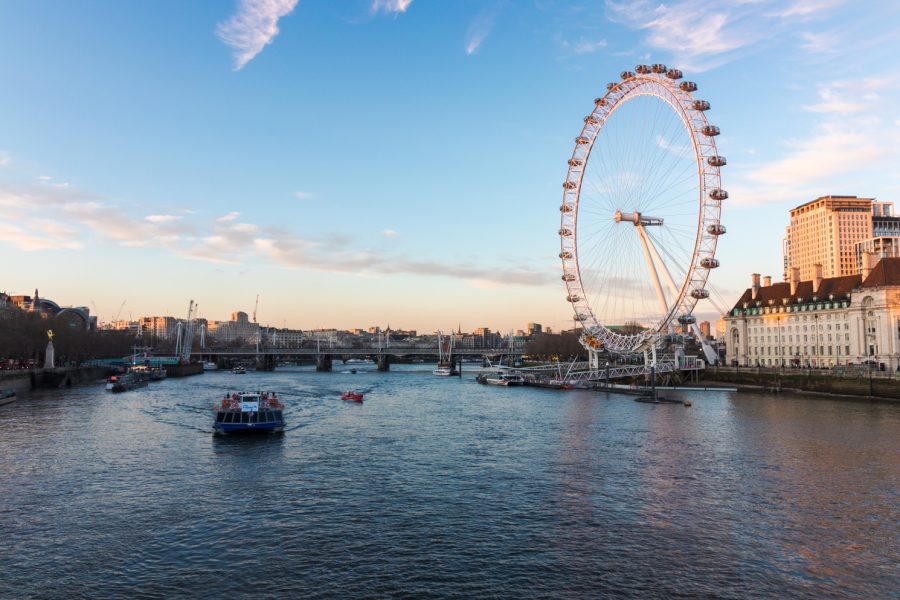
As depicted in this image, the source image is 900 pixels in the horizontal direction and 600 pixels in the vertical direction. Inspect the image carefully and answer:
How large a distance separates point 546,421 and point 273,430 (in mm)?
25745

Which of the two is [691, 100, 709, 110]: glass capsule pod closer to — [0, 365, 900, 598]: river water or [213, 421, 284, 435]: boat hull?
[0, 365, 900, 598]: river water

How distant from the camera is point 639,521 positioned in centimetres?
2725

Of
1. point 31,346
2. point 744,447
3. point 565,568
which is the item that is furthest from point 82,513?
point 31,346

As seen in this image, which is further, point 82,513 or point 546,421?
point 546,421

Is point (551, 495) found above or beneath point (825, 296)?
beneath

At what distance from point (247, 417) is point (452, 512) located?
1122 inches

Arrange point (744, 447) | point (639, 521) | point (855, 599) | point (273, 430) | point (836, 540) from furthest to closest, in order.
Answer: point (273, 430) → point (744, 447) → point (639, 521) → point (836, 540) → point (855, 599)

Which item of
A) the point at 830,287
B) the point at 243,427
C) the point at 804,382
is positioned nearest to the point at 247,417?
the point at 243,427

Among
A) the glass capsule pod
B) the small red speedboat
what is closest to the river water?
the small red speedboat

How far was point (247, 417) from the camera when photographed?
170ft

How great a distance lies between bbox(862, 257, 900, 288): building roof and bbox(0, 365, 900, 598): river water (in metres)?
50.1

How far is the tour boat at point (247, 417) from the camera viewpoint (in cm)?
5112

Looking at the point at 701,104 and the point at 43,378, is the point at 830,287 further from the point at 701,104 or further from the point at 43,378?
the point at 43,378

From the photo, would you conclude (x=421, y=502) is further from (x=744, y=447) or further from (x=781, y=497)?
(x=744, y=447)
